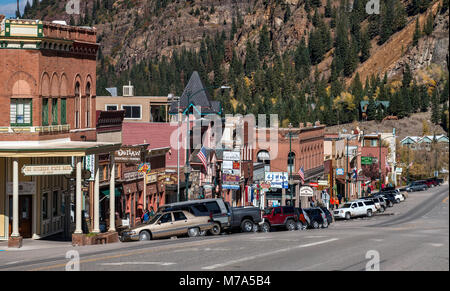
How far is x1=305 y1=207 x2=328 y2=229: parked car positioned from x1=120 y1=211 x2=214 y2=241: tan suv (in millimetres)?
11330

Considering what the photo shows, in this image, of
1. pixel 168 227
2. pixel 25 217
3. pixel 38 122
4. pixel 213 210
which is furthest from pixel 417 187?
pixel 38 122

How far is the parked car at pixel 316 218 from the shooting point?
49806mm

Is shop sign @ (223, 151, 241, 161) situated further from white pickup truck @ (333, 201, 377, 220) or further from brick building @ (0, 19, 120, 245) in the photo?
brick building @ (0, 19, 120, 245)

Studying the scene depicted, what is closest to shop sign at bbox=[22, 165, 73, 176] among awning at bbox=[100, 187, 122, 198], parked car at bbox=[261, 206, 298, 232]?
awning at bbox=[100, 187, 122, 198]

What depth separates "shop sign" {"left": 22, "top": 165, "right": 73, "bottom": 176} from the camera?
119ft

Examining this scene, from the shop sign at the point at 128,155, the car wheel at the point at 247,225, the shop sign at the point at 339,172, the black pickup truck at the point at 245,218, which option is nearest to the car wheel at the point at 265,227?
the black pickup truck at the point at 245,218

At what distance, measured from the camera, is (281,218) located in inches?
1828

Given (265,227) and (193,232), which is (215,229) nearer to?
(193,232)

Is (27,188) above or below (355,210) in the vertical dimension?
above

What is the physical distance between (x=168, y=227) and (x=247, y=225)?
6245 mm

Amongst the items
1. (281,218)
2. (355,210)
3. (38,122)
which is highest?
(38,122)

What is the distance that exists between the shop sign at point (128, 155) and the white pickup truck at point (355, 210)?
92.8 feet
